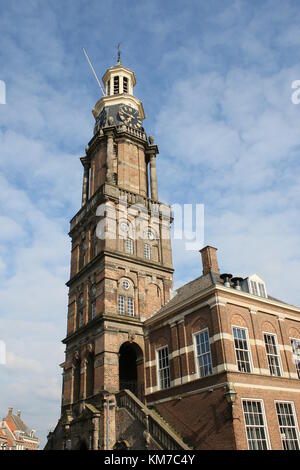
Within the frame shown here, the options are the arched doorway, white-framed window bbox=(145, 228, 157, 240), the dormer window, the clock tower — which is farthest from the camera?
white-framed window bbox=(145, 228, 157, 240)

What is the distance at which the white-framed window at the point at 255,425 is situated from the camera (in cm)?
2006

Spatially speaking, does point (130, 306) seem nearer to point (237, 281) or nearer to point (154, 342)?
point (154, 342)

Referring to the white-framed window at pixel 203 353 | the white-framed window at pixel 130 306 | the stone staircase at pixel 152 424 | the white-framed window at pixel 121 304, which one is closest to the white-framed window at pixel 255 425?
the white-framed window at pixel 203 353

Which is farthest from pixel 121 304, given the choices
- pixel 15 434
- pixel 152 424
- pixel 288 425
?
pixel 15 434

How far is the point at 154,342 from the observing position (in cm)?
2747

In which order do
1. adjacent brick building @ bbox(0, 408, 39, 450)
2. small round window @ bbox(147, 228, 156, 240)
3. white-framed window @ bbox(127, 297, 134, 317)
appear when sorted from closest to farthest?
white-framed window @ bbox(127, 297, 134, 317) < small round window @ bbox(147, 228, 156, 240) < adjacent brick building @ bbox(0, 408, 39, 450)

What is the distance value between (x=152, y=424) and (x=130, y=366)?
1029cm

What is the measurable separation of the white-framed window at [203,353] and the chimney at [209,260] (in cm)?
696

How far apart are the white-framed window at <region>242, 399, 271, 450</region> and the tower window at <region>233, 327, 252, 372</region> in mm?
1829

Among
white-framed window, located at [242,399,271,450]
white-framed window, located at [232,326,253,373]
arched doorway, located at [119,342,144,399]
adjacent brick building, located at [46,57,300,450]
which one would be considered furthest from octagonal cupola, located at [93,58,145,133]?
white-framed window, located at [242,399,271,450]

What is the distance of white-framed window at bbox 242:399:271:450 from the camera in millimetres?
20062

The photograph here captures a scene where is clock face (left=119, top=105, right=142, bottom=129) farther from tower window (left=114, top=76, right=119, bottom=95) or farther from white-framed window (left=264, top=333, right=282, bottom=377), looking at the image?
white-framed window (left=264, top=333, right=282, bottom=377)

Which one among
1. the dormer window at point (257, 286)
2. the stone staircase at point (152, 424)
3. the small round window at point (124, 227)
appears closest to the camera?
the stone staircase at point (152, 424)

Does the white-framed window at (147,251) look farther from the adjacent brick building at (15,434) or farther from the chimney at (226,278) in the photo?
the adjacent brick building at (15,434)
